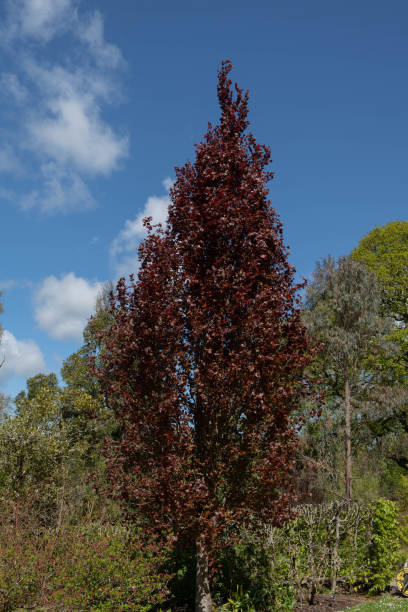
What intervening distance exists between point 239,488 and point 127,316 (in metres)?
2.95

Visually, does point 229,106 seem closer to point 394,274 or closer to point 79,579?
point 79,579

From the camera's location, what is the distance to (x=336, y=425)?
61.5 ft

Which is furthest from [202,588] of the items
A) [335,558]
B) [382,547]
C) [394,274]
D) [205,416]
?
[394,274]

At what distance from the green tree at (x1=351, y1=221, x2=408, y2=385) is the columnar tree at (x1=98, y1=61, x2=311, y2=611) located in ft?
52.0

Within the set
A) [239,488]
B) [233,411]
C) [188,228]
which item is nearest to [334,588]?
[239,488]

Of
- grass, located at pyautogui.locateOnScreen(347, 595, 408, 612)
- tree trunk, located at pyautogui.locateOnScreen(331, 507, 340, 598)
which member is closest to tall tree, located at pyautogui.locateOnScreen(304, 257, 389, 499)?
tree trunk, located at pyautogui.locateOnScreen(331, 507, 340, 598)

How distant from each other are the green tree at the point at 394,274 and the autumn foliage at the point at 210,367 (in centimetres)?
1575

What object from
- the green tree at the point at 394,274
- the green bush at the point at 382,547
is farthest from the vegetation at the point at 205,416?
the green tree at the point at 394,274

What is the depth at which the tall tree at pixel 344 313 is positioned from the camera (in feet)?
58.1

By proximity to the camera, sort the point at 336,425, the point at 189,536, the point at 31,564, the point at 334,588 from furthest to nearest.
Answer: the point at 336,425 < the point at 334,588 < the point at 31,564 < the point at 189,536

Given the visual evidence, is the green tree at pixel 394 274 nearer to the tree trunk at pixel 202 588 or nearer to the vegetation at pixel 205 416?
the vegetation at pixel 205 416

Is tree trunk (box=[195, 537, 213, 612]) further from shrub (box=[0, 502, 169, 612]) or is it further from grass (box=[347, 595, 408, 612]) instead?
grass (box=[347, 595, 408, 612])

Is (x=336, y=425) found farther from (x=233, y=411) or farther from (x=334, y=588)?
(x=233, y=411)

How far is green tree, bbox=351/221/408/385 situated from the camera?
21172 mm
